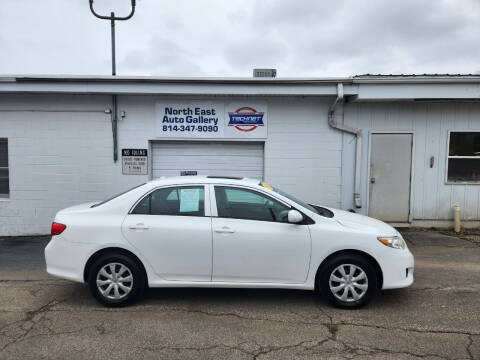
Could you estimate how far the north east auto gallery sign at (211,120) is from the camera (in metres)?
8.28

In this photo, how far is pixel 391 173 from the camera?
8.48 meters

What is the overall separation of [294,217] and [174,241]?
1.38 m

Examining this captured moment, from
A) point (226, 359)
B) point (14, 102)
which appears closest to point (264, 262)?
point (226, 359)

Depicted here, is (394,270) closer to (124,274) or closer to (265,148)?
(124,274)

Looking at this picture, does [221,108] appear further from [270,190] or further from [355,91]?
[270,190]

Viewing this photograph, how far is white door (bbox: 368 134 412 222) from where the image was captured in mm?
8445

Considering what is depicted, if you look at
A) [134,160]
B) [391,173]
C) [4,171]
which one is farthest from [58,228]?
[391,173]

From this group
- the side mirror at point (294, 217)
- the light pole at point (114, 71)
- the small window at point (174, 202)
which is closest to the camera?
the side mirror at point (294, 217)

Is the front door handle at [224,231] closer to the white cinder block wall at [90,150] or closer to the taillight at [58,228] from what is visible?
the taillight at [58,228]

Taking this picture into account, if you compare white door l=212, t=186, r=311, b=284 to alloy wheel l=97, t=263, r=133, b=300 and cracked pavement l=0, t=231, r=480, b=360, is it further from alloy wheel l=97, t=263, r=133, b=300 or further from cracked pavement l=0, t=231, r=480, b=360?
alloy wheel l=97, t=263, r=133, b=300

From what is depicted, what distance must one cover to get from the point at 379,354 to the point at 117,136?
6807 millimetres

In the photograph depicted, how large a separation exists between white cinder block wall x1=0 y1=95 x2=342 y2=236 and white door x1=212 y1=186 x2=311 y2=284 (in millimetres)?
4188

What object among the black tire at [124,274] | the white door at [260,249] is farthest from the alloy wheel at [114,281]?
the white door at [260,249]

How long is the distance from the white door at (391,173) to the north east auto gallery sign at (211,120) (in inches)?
103
